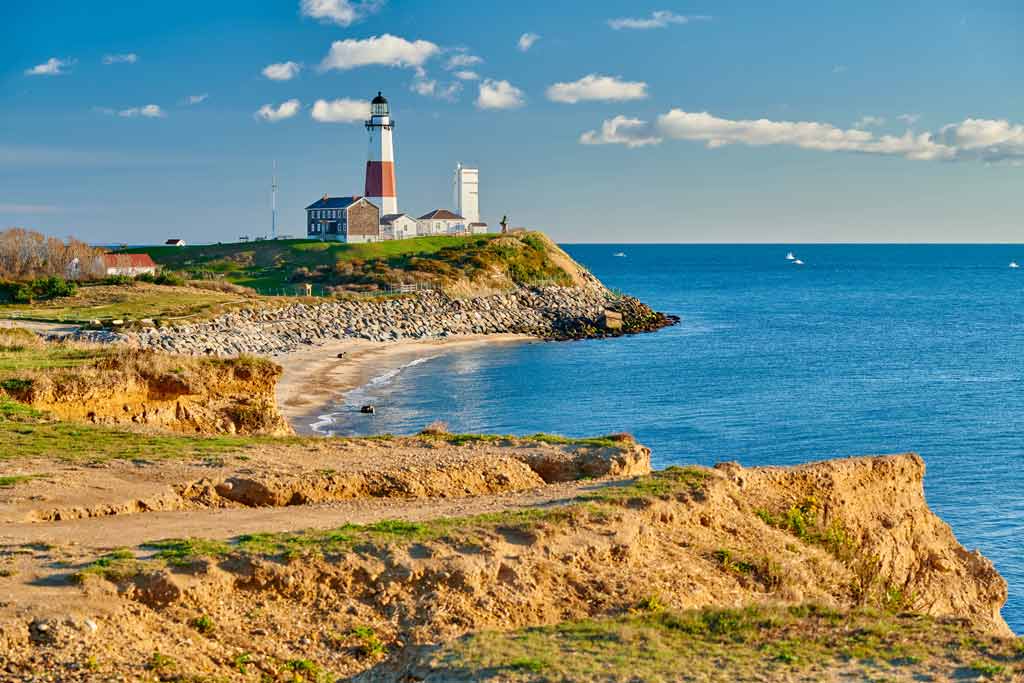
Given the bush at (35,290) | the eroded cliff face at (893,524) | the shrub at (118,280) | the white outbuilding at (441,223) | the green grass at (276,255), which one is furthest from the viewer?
the white outbuilding at (441,223)

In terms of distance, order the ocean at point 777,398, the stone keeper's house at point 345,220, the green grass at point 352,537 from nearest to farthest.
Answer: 1. the green grass at point 352,537
2. the ocean at point 777,398
3. the stone keeper's house at point 345,220

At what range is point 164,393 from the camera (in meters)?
34.2

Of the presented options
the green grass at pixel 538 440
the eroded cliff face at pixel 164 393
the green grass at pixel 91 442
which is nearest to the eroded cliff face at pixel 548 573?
the green grass at pixel 538 440

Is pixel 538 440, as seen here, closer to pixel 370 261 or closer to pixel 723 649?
pixel 723 649

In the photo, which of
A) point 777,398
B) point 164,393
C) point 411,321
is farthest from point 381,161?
point 164,393

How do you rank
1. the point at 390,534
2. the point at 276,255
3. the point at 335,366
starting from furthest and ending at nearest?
the point at 276,255 → the point at 335,366 → the point at 390,534

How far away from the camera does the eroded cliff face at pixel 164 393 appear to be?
106ft

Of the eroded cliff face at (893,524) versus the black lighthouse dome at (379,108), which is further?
the black lighthouse dome at (379,108)

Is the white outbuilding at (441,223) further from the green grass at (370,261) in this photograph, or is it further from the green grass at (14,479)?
the green grass at (14,479)

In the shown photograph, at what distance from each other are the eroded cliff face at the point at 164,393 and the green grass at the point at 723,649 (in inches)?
785

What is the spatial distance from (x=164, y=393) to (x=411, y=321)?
56364 mm

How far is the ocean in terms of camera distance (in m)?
42.0

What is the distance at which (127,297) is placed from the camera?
8100cm

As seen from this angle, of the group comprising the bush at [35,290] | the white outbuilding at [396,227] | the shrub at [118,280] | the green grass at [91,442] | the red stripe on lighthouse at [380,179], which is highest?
the red stripe on lighthouse at [380,179]
